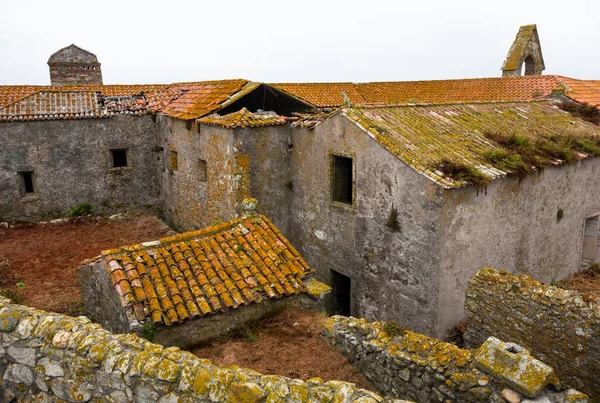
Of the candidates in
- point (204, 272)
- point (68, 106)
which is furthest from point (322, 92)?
point (204, 272)

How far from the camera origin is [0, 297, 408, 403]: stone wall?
3625mm

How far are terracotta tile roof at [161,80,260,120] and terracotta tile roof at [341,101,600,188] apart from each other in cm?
487

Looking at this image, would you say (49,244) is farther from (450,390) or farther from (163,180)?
(450,390)

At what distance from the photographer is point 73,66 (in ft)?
79.0

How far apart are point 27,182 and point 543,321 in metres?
17.3

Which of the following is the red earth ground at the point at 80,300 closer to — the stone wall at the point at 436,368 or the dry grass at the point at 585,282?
the stone wall at the point at 436,368

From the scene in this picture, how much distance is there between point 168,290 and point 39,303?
565 centimetres

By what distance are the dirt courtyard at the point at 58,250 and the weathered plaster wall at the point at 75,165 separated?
779 millimetres

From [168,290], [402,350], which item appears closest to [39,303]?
[168,290]

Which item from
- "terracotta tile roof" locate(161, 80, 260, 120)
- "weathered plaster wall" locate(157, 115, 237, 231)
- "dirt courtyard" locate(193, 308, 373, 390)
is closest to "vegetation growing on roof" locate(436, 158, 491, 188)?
"dirt courtyard" locate(193, 308, 373, 390)

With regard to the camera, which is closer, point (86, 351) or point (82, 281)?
point (86, 351)

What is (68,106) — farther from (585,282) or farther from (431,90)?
(585,282)

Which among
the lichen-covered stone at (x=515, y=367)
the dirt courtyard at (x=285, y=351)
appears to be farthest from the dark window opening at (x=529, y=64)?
the lichen-covered stone at (x=515, y=367)

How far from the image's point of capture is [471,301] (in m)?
7.87
